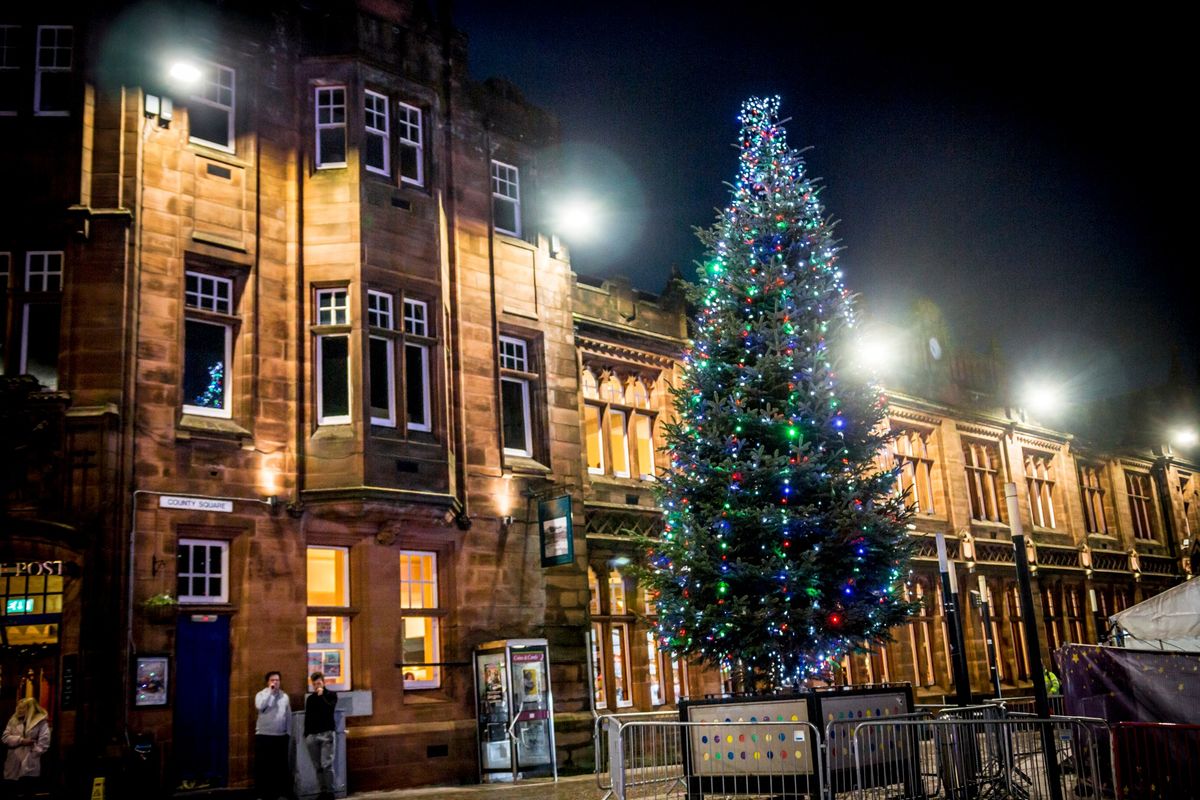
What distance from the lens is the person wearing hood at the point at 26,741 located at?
15.2 m

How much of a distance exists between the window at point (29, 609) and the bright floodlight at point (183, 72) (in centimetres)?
828

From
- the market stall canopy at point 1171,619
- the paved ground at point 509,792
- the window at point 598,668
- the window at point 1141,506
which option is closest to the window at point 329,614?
the paved ground at point 509,792

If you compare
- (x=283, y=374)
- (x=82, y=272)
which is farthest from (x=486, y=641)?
(x=82, y=272)

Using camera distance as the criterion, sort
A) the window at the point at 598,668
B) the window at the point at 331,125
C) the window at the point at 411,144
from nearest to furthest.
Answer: the window at the point at 331,125 → the window at the point at 411,144 → the window at the point at 598,668

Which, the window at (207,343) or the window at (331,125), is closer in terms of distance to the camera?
the window at (207,343)

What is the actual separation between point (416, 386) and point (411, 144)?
4.74m

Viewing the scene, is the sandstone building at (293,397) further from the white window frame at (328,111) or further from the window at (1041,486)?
the window at (1041,486)

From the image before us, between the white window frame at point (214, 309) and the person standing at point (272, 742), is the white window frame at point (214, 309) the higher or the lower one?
the higher one

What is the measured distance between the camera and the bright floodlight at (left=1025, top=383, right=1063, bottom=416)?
125 feet

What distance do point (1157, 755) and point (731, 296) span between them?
9.49 meters

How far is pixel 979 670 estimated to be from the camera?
109ft

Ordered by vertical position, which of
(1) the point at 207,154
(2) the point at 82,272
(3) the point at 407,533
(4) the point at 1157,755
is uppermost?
(1) the point at 207,154

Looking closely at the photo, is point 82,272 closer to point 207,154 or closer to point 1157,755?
point 207,154

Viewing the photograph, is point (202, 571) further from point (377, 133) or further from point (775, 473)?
point (775, 473)
